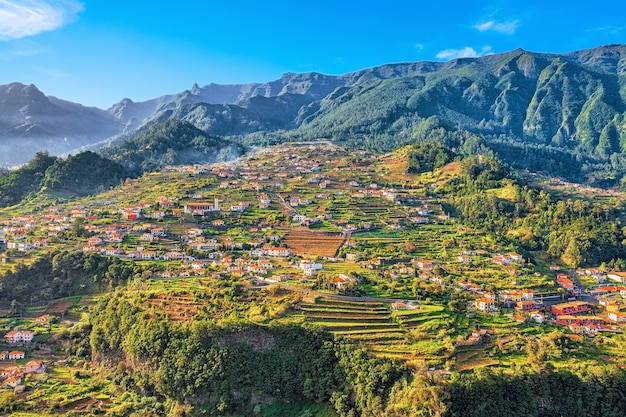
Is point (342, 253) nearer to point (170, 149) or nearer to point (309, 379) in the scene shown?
point (309, 379)

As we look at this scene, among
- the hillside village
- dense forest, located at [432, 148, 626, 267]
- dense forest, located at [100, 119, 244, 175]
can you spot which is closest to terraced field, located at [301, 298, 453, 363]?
the hillside village

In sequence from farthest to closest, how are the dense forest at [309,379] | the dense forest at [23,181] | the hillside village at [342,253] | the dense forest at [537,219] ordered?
1. the dense forest at [23,181]
2. the dense forest at [537,219]
3. the hillside village at [342,253]
4. the dense forest at [309,379]

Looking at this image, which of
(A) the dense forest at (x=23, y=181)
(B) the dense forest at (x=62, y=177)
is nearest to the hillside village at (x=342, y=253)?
(B) the dense forest at (x=62, y=177)

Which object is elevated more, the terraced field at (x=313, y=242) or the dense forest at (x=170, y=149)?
the dense forest at (x=170, y=149)

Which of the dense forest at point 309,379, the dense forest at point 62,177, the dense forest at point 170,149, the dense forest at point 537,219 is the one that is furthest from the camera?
the dense forest at point 170,149

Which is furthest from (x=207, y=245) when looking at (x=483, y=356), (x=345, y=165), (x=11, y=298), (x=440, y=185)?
(x=345, y=165)

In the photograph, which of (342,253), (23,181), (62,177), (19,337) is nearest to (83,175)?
(62,177)

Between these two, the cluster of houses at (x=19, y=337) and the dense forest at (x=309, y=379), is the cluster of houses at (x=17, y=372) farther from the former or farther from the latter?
the dense forest at (x=309, y=379)

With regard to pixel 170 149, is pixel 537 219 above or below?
below

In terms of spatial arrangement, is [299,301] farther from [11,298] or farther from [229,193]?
[229,193]

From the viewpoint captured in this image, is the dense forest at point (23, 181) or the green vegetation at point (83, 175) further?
the green vegetation at point (83, 175)

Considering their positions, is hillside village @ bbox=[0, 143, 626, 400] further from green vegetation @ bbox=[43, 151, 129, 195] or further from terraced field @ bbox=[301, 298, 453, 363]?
green vegetation @ bbox=[43, 151, 129, 195]

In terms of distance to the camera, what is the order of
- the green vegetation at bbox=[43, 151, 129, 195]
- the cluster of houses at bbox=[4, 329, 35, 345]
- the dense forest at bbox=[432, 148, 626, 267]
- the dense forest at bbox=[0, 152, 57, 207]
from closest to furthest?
the cluster of houses at bbox=[4, 329, 35, 345] < the dense forest at bbox=[432, 148, 626, 267] < the dense forest at bbox=[0, 152, 57, 207] < the green vegetation at bbox=[43, 151, 129, 195]
